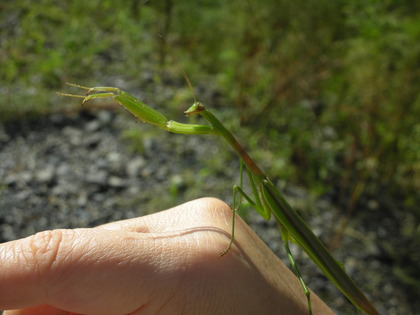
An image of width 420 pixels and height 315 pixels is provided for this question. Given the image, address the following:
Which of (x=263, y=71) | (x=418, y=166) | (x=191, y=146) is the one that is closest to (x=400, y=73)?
(x=418, y=166)

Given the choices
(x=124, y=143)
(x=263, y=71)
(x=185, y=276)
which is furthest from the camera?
(x=263, y=71)

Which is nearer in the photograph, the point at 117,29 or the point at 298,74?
the point at 298,74

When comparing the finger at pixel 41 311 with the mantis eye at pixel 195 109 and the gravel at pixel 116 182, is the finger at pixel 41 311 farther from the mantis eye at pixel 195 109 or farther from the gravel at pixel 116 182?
the gravel at pixel 116 182

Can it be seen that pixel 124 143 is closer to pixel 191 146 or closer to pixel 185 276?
pixel 191 146

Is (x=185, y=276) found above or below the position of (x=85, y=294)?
below

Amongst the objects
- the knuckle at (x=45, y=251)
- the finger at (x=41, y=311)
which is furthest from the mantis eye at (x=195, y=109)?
the finger at (x=41, y=311)

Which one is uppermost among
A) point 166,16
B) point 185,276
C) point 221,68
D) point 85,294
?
point 166,16

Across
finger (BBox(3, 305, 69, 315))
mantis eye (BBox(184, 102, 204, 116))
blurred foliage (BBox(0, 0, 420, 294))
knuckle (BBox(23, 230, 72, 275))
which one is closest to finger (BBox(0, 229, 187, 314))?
knuckle (BBox(23, 230, 72, 275))

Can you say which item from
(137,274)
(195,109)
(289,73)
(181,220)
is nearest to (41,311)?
(137,274)
